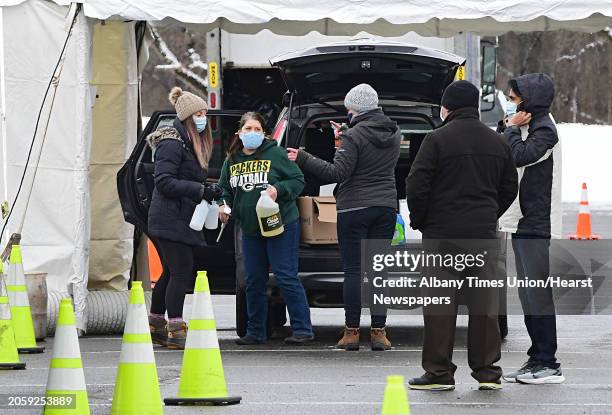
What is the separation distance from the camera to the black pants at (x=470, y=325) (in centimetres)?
938

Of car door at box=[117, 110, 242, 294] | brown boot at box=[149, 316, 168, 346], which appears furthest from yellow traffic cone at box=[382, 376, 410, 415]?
car door at box=[117, 110, 242, 294]

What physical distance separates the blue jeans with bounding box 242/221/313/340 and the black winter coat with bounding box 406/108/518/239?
2.45 metres

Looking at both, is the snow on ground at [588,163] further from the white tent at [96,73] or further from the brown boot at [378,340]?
the brown boot at [378,340]

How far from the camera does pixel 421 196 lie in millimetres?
9352

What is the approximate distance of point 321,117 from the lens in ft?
41.1

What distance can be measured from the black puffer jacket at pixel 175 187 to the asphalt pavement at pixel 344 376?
91 centimetres

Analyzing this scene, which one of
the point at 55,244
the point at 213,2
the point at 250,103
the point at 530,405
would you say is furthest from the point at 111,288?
the point at 530,405

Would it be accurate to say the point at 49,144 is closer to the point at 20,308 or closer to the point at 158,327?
the point at 20,308

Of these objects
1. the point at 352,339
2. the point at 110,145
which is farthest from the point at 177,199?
the point at 110,145

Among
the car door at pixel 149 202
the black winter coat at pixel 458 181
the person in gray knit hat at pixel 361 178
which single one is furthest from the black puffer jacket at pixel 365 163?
the black winter coat at pixel 458 181

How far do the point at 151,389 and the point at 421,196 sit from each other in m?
2.15

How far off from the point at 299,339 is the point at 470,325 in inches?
108

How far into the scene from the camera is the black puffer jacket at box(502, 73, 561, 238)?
979 centimetres

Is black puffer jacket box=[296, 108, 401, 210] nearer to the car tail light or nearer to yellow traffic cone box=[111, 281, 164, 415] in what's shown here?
the car tail light
